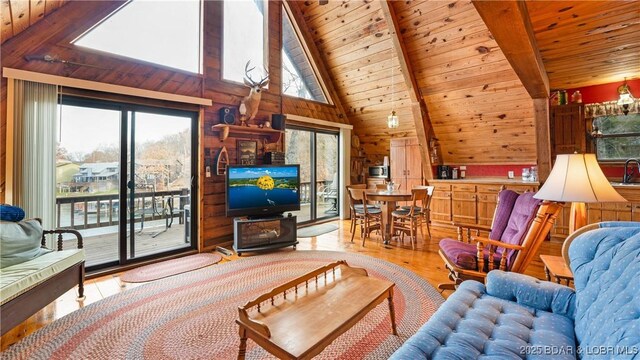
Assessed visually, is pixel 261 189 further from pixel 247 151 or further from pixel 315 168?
pixel 315 168

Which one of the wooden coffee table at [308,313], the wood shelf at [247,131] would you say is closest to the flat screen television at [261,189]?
the wood shelf at [247,131]

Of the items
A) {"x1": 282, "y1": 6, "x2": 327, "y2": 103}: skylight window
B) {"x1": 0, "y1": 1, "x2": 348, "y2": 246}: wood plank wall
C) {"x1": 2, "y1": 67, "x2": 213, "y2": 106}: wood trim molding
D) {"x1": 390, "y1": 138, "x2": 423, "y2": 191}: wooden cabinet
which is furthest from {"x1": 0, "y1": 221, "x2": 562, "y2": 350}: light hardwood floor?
{"x1": 282, "y1": 6, "x2": 327, "y2": 103}: skylight window

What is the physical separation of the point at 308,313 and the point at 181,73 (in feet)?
12.2

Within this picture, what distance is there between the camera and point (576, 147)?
4.62m

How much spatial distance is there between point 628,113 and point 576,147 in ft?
2.45

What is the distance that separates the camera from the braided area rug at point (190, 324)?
1.93 m

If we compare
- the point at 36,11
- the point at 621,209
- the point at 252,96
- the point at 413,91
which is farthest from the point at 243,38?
the point at 621,209

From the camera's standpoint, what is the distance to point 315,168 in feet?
20.2

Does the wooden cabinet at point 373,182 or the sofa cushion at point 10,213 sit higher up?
the wooden cabinet at point 373,182

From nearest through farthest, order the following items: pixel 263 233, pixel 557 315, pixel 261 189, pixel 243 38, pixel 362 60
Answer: pixel 557 315, pixel 263 233, pixel 261 189, pixel 243 38, pixel 362 60

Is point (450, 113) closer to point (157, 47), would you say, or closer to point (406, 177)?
point (406, 177)

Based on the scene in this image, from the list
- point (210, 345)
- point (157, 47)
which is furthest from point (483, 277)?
point (157, 47)

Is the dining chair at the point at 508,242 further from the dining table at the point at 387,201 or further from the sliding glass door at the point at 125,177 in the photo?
the sliding glass door at the point at 125,177

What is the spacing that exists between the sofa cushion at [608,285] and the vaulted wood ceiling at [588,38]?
112 inches
